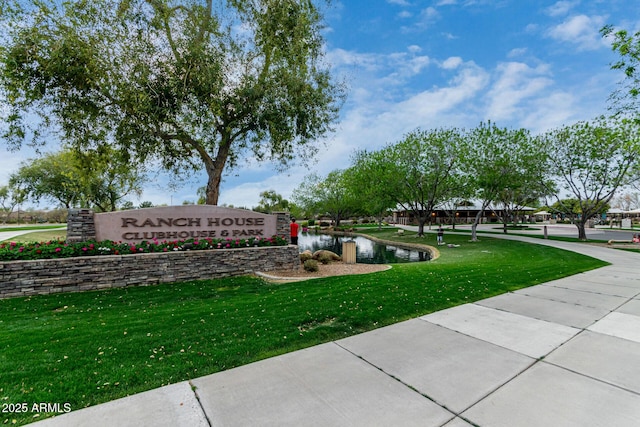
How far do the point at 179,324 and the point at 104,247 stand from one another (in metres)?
5.02

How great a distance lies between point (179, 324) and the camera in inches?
178

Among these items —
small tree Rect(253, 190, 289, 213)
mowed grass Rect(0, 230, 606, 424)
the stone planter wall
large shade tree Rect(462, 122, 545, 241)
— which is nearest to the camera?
mowed grass Rect(0, 230, 606, 424)

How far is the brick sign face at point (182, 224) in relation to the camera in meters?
8.73

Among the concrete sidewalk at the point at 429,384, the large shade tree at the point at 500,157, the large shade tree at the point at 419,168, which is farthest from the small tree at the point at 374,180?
the concrete sidewalk at the point at 429,384


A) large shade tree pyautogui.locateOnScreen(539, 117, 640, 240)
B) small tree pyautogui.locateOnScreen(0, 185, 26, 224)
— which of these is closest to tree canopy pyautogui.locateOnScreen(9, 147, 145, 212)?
small tree pyautogui.locateOnScreen(0, 185, 26, 224)

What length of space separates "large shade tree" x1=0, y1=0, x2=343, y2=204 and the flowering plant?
340 cm

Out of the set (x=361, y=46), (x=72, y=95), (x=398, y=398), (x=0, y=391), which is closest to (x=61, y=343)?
(x=0, y=391)

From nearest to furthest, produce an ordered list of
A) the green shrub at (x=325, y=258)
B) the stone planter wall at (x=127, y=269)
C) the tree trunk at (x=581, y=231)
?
the stone planter wall at (x=127, y=269) < the green shrub at (x=325, y=258) < the tree trunk at (x=581, y=231)

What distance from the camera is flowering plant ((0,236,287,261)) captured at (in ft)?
22.7

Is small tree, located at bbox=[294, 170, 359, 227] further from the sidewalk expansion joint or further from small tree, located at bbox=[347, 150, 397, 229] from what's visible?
the sidewalk expansion joint

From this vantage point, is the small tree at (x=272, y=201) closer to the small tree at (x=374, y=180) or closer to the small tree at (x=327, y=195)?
the small tree at (x=327, y=195)

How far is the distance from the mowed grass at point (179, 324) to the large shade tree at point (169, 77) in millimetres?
6647

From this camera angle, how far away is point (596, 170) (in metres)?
18.8

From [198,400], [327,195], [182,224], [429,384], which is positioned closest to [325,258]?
[182,224]
